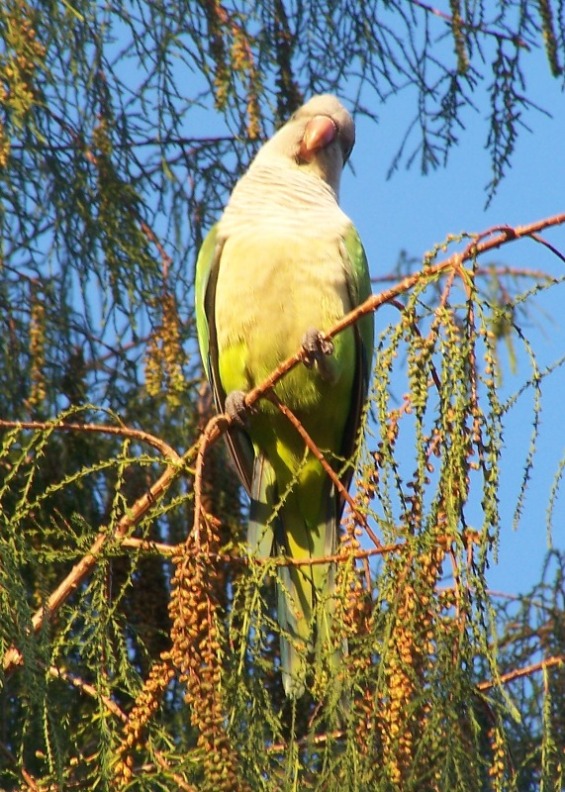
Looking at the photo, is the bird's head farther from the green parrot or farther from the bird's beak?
the green parrot

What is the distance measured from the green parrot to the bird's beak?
0.36 meters

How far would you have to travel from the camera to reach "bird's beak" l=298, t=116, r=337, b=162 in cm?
377

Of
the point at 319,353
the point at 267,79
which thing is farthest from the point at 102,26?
the point at 319,353

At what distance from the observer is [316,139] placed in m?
3.76

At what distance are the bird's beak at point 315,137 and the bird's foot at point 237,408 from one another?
3.66ft

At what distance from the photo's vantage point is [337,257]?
10.4 feet

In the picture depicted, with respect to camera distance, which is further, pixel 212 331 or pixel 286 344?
pixel 212 331

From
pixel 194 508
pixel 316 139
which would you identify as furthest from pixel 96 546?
pixel 316 139

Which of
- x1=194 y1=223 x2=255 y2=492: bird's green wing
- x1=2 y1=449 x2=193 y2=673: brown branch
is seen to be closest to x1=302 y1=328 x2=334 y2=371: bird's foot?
x1=194 y1=223 x2=255 y2=492: bird's green wing

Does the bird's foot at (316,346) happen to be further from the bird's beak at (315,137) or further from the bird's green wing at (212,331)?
the bird's beak at (315,137)

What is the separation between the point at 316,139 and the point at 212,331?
879 mm

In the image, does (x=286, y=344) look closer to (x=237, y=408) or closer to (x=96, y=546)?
(x=237, y=408)

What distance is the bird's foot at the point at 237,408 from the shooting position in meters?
2.99

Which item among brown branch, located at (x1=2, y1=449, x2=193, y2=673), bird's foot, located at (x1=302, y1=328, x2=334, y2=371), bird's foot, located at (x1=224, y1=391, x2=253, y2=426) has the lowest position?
brown branch, located at (x1=2, y1=449, x2=193, y2=673)
